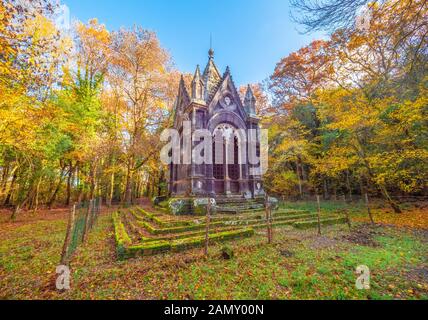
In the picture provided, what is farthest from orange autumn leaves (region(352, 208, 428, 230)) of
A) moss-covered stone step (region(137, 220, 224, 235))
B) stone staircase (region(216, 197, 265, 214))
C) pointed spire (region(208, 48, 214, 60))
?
pointed spire (region(208, 48, 214, 60))

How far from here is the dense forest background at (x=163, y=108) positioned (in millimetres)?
5672

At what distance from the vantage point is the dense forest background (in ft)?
18.6

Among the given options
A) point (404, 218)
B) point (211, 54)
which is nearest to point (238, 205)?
point (404, 218)

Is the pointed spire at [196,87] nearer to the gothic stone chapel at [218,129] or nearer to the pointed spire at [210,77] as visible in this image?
the gothic stone chapel at [218,129]

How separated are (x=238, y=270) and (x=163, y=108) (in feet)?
60.5

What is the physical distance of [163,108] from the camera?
19.7 metres

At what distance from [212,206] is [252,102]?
9.15 meters

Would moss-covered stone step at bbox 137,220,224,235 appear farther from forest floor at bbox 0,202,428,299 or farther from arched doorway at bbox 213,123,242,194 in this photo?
arched doorway at bbox 213,123,242,194

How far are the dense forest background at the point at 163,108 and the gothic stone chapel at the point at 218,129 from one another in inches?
229

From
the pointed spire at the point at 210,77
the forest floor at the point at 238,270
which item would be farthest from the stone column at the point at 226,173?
the forest floor at the point at 238,270

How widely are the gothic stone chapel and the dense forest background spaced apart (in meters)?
5.82

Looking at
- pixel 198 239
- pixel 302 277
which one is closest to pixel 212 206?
pixel 198 239

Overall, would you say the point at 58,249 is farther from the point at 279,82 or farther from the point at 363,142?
the point at 279,82

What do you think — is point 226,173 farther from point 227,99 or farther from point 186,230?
point 186,230
